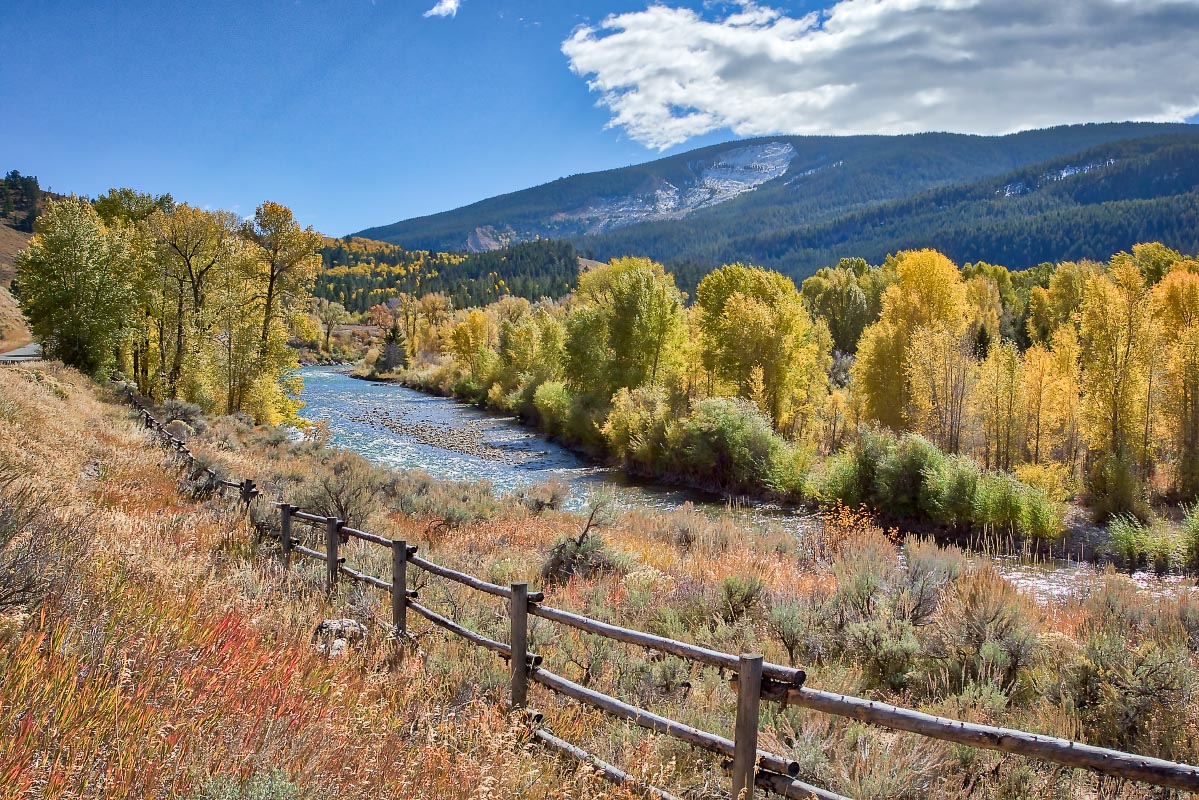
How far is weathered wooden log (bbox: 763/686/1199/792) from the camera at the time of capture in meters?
2.97

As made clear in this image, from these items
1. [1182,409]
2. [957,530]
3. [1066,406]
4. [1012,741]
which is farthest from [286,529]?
[1182,409]

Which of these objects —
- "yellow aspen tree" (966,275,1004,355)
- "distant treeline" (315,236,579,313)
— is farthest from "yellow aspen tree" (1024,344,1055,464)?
"distant treeline" (315,236,579,313)

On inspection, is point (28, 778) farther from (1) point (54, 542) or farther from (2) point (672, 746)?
(2) point (672, 746)

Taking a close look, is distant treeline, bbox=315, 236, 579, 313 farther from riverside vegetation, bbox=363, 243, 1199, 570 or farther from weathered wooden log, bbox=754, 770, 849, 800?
weathered wooden log, bbox=754, 770, 849, 800

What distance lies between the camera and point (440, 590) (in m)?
8.38

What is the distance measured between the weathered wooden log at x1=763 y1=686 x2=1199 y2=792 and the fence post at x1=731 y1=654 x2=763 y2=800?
0.15m

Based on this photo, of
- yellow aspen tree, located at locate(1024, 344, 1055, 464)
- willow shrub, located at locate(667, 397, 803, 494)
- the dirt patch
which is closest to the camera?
yellow aspen tree, located at locate(1024, 344, 1055, 464)

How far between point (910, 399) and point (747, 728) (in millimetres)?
28013

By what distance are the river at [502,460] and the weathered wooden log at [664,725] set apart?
819 cm

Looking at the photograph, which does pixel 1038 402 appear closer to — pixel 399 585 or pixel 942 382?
pixel 942 382

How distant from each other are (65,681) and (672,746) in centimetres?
360

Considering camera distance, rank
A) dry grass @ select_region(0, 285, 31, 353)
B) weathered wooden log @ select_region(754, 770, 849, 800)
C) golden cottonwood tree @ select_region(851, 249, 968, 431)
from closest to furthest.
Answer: weathered wooden log @ select_region(754, 770, 849, 800) < golden cottonwood tree @ select_region(851, 249, 968, 431) < dry grass @ select_region(0, 285, 31, 353)

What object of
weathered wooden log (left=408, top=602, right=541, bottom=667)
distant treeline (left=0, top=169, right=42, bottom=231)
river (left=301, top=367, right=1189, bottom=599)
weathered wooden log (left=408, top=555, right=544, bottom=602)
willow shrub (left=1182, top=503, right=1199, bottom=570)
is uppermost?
distant treeline (left=0, top=169, right=42, bottom=231)

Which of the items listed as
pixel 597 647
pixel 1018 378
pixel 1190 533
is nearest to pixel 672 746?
pixel 597 647
